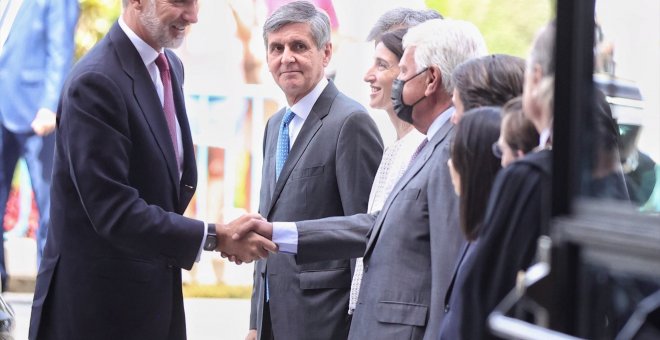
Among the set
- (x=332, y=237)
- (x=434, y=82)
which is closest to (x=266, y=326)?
(x=332, y=237)

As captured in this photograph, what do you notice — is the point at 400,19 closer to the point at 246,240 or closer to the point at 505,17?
the point at 505,17

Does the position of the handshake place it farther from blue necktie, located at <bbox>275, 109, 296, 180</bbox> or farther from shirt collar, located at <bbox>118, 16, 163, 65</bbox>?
shirt collar, located at <bbox>118, 16, 163, 65</bbox>

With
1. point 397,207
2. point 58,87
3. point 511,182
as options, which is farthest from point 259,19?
point 511,182

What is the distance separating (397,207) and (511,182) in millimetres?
1243

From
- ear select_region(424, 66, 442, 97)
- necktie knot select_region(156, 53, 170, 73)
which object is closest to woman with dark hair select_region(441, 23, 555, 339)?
ear select_region(424, 66, 442, 97)

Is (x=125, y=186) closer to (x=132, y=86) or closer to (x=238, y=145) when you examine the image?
(x=132, y=86)

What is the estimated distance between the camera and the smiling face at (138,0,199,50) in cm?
416

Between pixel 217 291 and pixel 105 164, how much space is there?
14.8 ft

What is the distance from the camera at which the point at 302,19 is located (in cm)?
493

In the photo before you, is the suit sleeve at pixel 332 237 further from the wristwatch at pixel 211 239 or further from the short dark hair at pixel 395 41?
the short dark hair at pixel 395 41

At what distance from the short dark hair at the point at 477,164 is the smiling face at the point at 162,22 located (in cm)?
155

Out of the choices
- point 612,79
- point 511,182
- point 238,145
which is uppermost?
point 612,79

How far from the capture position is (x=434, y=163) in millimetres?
3564

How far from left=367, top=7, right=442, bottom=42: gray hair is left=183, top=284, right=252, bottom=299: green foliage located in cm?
336
